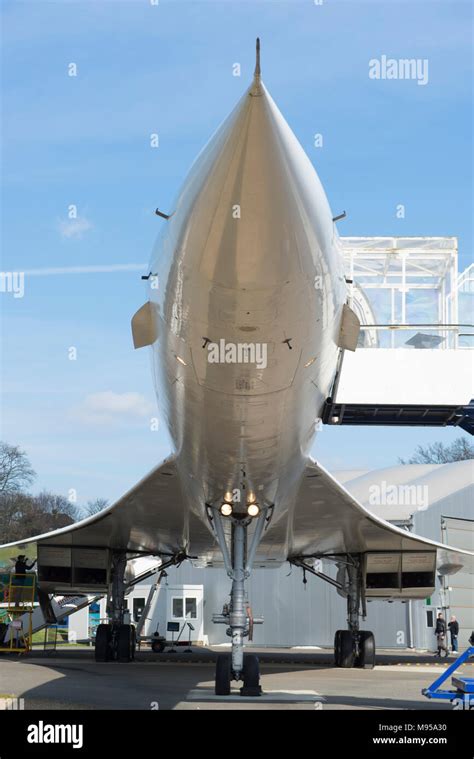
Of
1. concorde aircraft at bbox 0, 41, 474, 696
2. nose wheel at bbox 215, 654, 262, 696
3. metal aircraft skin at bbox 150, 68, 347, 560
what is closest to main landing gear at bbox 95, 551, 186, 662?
concorde aircraft at bbox 0, 41, 474, 696

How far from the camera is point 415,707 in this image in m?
8.18

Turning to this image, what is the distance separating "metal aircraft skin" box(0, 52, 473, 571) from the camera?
16.5ft

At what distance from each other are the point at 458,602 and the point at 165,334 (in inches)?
650

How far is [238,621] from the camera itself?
318 inches

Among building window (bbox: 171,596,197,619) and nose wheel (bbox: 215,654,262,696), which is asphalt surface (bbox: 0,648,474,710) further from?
building window (bbox: 171,596,197,619)

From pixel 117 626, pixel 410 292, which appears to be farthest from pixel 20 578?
pixel 410 292

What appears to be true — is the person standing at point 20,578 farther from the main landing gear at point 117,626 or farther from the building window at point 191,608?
the building window at point 191,608

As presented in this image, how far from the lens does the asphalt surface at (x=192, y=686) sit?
7.86 metres

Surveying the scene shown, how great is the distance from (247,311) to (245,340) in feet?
1.15

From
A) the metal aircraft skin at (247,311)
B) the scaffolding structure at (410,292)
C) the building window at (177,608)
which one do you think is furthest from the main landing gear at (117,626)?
the building window at (177,608)

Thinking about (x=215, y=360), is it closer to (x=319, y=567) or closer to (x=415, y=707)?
(x=415, y=707)

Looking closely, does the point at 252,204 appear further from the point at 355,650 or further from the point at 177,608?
the point at 177,608

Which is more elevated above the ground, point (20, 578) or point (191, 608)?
point (20, 578)
